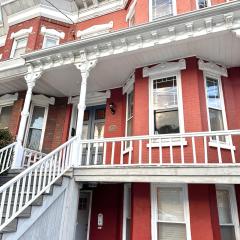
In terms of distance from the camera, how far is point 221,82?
294 inches

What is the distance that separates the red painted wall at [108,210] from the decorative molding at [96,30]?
6.67m

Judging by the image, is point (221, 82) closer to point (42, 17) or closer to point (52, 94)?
point (52, 94)

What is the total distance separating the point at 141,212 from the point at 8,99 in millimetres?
7143

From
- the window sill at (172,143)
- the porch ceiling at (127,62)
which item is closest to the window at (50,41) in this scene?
the porch ceiling at (127,62)

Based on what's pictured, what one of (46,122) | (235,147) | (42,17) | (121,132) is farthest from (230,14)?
(42,17)

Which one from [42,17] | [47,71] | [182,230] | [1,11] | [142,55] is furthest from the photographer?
[1,11]

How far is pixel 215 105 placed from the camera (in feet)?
23.7

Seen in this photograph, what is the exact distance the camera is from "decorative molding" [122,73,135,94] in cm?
822

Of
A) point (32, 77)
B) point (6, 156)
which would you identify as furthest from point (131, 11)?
point (6, 156)

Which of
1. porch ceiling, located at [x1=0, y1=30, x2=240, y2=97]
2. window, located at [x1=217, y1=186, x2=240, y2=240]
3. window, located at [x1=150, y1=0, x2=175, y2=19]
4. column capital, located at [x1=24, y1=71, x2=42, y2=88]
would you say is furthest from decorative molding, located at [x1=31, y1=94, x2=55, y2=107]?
window, located at [x1=217, y1=186, x2=240, y2=240]

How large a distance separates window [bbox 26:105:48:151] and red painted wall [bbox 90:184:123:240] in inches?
123

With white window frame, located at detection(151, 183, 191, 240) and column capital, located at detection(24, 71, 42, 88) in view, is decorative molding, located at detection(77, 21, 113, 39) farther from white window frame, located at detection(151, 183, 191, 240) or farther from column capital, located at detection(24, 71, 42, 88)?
white window frame, located at detection(151, 183, 191, 240)

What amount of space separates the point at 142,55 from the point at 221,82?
8.12 feet

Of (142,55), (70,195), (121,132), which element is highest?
(142,55)
